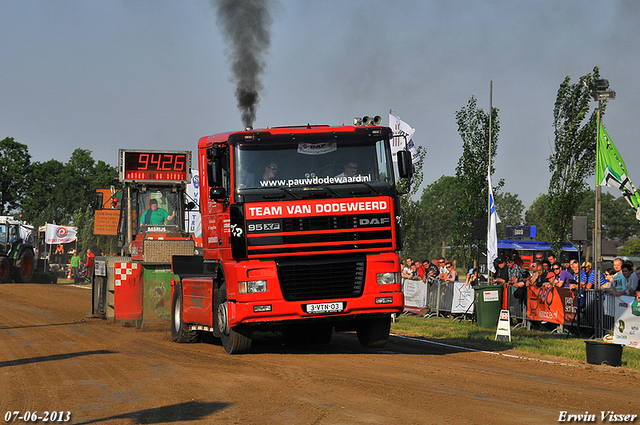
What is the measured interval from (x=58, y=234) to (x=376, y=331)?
37.6 m

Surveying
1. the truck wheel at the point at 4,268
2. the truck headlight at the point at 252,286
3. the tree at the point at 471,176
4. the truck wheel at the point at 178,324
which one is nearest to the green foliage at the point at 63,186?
the truck wheel at the point at 4,268

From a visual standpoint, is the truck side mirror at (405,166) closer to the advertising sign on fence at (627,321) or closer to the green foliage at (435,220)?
the advertising sign on fence at (627,321)

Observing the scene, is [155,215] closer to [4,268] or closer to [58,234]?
[4,268]

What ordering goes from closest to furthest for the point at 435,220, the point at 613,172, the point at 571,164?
the point at 613,172 → the point at 571,164 → the point at 435,220

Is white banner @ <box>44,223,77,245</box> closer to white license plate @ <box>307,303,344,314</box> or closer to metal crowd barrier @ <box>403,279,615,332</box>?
metal crowd barrier @ <box>403,279,615,332</box>

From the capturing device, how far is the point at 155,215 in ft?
60.8

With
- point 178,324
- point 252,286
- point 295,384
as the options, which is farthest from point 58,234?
point 295,384

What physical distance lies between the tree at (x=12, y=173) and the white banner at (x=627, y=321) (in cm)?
7796

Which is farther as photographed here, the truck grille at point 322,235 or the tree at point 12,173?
the tree at point 12,173

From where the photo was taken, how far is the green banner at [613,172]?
637 inches

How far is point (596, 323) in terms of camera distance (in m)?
15.0

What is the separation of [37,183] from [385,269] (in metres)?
80.2

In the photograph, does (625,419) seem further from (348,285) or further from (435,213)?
(435,213)

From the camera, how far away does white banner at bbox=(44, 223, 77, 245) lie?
45.2m
